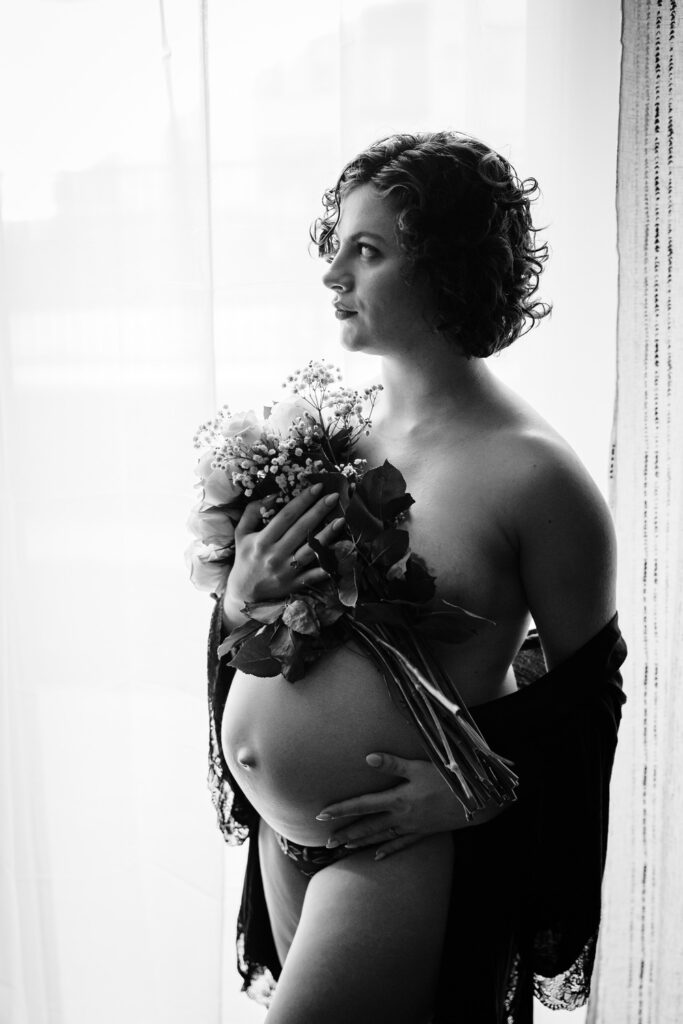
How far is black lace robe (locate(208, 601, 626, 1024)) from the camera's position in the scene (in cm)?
110

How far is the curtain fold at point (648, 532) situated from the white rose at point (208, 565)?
68 centimetres

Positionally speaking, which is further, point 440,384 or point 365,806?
point 440,384

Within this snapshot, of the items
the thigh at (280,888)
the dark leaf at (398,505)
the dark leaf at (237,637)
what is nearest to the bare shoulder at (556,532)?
the dark leaf at (398,505)

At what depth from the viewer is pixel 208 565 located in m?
1.25

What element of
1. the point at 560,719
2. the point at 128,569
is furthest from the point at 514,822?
the point at 128,569

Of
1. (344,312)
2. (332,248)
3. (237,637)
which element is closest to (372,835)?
(237,637)

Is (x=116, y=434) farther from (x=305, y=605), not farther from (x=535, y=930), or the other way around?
(x=535, y=930)

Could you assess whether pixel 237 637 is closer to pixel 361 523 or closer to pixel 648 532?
pixel 361 523

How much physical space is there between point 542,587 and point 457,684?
152 millimetres

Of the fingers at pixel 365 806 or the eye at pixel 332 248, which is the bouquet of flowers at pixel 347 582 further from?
the eye at pixel 332 248

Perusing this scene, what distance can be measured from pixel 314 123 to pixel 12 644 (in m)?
0.98

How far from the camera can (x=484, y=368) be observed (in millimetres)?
1235

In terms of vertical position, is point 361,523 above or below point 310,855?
above

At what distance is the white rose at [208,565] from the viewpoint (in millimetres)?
1244
